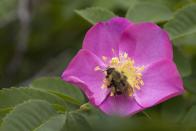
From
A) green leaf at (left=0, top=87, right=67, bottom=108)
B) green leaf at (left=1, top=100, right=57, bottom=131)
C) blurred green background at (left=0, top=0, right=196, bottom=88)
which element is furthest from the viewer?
blurred green background at (left=0, top=0, right=196, bottom=88)

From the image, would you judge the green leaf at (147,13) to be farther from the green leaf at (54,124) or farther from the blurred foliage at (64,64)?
the green leaf at (54,124)

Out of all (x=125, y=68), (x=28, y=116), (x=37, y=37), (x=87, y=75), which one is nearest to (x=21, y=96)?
(x=28, y=116)

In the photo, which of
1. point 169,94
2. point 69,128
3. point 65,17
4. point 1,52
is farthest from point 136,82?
point 1,52

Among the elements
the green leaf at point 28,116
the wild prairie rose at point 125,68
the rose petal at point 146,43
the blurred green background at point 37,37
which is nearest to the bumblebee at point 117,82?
the wild prairie rose at point 125,68

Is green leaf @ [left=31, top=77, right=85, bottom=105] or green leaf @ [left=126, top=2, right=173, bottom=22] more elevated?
green leaf @ [left=126, top=2, right=173, bottom=22]

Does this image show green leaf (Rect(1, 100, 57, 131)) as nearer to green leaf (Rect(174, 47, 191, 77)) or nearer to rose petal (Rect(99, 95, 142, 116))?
rose petal (Rect(99, 95, 142, 116))

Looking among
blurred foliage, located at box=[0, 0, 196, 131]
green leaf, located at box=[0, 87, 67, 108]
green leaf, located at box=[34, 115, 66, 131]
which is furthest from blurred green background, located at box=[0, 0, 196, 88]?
green leaf, located at box=[34, 115, 66, 131]
